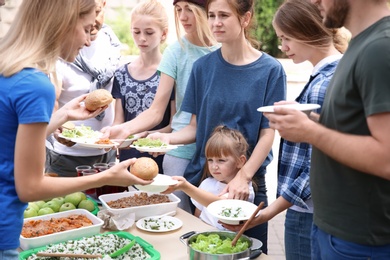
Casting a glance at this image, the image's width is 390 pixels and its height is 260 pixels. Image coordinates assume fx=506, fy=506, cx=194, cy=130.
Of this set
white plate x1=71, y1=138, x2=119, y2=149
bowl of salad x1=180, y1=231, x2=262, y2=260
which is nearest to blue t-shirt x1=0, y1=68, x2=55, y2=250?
bowl of salad x1=180, y1=231, x2=262, y2=260

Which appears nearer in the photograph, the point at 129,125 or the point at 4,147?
the point at 4,147

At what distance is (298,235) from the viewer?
8.51ft

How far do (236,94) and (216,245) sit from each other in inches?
45.5

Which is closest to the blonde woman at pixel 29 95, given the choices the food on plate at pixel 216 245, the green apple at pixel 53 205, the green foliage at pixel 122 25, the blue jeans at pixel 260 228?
the food on plate at pixel 216 245

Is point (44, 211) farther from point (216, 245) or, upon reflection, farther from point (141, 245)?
point (216, 245)

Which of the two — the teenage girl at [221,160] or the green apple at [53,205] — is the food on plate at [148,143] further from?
the green apple at [53,205]

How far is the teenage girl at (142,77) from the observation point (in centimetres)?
375

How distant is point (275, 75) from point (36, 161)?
1725 millimetres

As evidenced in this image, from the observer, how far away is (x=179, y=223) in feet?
8.86

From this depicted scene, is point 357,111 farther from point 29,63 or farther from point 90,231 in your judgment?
point 90,231

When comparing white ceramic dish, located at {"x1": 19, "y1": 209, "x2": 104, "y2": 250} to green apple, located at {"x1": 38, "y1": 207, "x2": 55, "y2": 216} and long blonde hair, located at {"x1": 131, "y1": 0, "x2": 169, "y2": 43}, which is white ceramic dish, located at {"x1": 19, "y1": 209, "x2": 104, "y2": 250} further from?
long blonde hair, located at {"x1": 131, "y1": 0, "x2": 169, "y2": 43}

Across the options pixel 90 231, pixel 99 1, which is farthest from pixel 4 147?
pixel 99 1

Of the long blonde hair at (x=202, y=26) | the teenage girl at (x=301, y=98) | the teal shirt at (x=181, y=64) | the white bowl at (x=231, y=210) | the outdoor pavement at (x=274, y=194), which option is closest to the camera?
the white bowl at (x=231, y=210)

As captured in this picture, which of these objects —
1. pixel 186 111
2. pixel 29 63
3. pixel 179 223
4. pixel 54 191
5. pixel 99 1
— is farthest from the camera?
Answer: pixel 99 1
